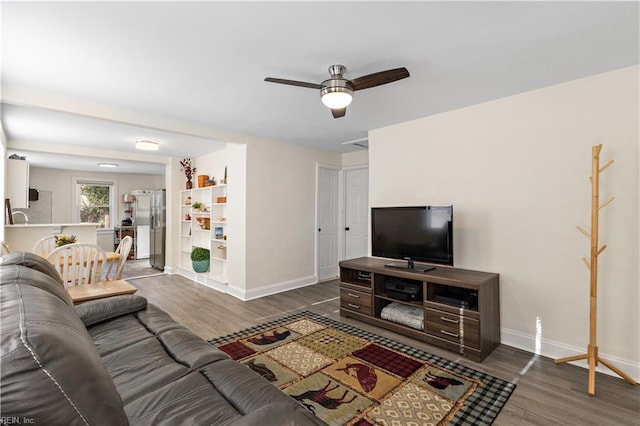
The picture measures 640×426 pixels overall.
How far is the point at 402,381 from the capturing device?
2.33 metres

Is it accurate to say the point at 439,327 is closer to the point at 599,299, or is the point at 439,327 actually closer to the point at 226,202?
the point at 599,299

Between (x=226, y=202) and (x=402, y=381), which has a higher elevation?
(x=226, y=202)

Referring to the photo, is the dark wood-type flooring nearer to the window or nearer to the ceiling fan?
the ceiling fan

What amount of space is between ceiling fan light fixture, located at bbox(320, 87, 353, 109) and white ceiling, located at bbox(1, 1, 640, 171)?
0.64ft

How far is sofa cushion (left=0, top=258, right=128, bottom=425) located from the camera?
0.65m

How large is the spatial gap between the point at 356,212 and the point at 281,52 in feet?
12.8

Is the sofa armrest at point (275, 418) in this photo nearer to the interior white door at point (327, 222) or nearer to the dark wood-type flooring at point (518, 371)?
the dark wood-type flooring at point (518, 371)

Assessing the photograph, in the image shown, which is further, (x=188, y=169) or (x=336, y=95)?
(x=188, y=169)

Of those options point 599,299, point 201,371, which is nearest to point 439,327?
point 599,299

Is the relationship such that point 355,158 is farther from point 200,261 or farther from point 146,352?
point 146,352

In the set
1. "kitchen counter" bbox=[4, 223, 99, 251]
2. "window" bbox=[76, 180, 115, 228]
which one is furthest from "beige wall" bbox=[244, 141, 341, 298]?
"window" bbox=[76, 180, 115, 228]

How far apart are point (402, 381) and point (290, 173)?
11.6 feet

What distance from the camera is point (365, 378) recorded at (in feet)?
7.78

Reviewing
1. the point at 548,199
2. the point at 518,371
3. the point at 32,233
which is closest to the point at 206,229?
the point at 32,233
